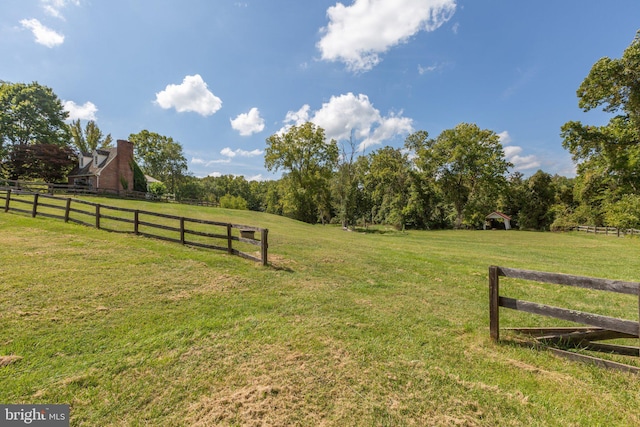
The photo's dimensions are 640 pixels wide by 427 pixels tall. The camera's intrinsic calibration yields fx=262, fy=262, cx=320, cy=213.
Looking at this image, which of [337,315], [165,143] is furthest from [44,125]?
[337,315]

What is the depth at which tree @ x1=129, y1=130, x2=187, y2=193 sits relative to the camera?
48969 mm

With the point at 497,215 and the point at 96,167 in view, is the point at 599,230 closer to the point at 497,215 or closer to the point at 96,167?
the point at 497,215

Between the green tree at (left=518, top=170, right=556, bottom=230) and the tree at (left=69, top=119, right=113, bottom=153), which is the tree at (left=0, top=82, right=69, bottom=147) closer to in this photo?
the tree at (left=69, top=119, right=113, bottom=153)

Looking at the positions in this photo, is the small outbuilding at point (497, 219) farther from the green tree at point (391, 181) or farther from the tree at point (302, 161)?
the tree at point (302, 161)

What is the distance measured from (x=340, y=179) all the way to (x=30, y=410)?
32.3m

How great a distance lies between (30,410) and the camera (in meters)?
2.55

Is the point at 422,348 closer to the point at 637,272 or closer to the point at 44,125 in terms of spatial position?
the point at 637,272

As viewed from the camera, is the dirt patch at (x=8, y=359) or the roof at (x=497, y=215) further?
the roof at (x=497, y=215)

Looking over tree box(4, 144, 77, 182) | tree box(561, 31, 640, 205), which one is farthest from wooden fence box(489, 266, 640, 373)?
tree box(4, 144, 77, 182)

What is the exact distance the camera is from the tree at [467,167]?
36.0 m

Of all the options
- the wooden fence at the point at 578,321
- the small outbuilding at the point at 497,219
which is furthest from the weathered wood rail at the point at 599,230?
the wooden fence at the point at 578,321

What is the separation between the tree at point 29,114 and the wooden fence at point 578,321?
51495 mm

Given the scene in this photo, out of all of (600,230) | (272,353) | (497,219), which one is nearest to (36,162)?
(272,353)

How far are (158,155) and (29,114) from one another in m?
17.2
